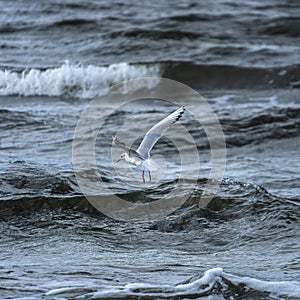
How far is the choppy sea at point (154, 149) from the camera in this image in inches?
200

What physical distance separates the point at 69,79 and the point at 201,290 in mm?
6935

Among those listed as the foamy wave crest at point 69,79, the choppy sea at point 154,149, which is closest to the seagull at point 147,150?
the choppy sea at point 154,149

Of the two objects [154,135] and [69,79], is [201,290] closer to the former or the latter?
[154,135]

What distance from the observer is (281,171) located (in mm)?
7754

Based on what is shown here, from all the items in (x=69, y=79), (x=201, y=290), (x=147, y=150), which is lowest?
(x=201, y=290)

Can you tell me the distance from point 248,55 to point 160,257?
24.6 ft

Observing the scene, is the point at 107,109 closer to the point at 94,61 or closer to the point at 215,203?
the point at 94,61

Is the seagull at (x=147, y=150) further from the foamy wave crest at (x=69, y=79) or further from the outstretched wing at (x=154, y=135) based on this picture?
the foamy wave crest at (x=69, y=79)

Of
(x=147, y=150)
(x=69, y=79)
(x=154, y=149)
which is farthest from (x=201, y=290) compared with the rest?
(x=69, y=79)

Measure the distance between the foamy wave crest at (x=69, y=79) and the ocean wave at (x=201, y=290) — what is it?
21.0 ft

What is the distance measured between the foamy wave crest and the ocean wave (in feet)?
21.0

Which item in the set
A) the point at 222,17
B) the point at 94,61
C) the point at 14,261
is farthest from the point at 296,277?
the point at 222,17

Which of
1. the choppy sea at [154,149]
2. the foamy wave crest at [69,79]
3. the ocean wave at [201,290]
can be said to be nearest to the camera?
the ocean wave at [201,290]

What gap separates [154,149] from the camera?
28.0 feet
